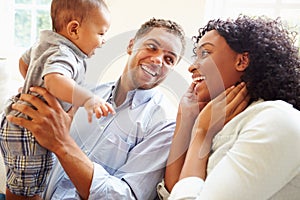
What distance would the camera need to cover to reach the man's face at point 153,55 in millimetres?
1368

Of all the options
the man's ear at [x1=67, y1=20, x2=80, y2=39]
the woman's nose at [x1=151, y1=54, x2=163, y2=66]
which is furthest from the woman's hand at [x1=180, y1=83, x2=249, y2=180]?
the man's ear at [x1=67, y1=20, x2=80, y2=39]

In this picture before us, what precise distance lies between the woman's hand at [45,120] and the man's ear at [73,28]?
204 mm

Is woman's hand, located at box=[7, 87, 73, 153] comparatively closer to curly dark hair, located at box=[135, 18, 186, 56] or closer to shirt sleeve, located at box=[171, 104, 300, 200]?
curly dark hair, located at box=[135, 18, 186, 56]

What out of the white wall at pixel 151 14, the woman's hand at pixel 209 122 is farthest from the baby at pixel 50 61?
the woman's hand at pixel 209 122

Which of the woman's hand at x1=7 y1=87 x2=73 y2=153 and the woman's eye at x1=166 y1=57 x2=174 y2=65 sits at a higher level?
the woman's eye at x1=166 y1=57 x2=174 y2=65

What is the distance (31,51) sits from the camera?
4.59ft

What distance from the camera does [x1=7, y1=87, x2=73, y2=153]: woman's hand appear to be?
1.26m

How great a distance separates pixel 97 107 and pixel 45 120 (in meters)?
0.30

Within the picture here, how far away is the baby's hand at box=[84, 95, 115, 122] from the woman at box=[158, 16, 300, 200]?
297 millimetres

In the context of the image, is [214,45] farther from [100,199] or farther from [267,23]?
[100,199]

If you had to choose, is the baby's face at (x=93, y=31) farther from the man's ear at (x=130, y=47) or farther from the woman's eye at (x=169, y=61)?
the woman's eye at (x=169, y=61)

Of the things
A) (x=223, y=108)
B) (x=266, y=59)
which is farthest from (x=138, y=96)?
(x=266, y=59)

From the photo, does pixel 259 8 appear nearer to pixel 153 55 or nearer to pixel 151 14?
pixel 151 14

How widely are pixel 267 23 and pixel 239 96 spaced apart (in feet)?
0.89
